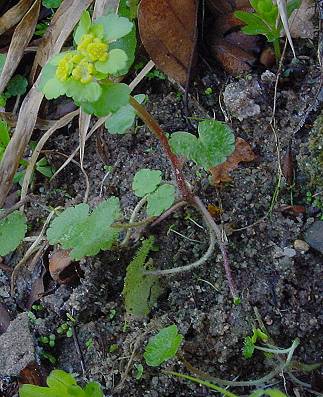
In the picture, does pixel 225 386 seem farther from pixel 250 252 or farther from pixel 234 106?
pixel 234 106

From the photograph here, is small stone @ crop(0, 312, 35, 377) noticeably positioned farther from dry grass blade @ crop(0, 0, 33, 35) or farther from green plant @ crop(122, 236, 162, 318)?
dry grass blade @ crop(0, 0, 33, 35)

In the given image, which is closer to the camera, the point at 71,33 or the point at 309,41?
the point at 309,41

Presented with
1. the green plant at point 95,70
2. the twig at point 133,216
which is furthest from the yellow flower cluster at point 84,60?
the twig at point 133,216

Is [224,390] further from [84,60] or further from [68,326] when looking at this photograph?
[84,60]

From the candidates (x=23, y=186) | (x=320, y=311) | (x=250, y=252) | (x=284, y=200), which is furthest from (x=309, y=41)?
(x=23, y=186)

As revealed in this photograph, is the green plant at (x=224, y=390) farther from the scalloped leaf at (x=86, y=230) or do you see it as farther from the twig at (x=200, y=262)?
the scalloped leaf at (x=86, y=230)
